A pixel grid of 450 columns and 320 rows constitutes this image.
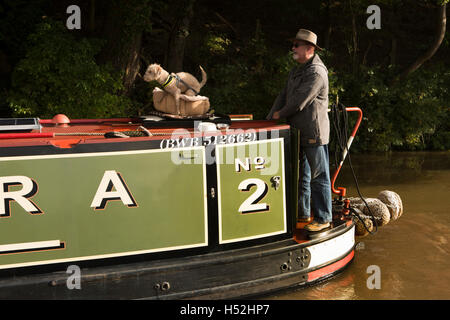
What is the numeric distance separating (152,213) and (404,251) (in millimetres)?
3146

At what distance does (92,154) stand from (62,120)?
1276 mm

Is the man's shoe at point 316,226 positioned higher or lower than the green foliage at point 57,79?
lower

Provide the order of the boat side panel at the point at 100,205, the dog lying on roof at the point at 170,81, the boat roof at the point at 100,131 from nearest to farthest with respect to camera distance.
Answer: the boat side panel at the point at 100,205
the boat roof at the point at 100,131
the dog lying on roof at the point at 170,81

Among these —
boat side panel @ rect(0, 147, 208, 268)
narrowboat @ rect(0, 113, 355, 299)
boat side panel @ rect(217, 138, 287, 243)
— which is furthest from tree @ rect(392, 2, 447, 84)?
boat side panel @ rect(0, 147, 208, 268)

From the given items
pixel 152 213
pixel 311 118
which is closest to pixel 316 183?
pixel 311 118

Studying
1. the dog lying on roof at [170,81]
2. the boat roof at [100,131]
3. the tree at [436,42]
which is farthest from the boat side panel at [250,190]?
the tree at [436,42]

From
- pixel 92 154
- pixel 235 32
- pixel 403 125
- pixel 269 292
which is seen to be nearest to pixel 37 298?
pixel 92 154

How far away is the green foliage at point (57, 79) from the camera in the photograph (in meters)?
9.08

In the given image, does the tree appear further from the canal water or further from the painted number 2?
the painted number 2

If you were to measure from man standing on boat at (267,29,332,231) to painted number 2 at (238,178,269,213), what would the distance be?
576 mm

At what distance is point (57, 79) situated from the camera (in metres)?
9.10

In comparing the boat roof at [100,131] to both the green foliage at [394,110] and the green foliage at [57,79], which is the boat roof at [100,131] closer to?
the green foliage at [57,79]

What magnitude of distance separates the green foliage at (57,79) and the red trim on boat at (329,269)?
→ 5.72m

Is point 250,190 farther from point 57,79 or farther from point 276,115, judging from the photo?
point 57,79
